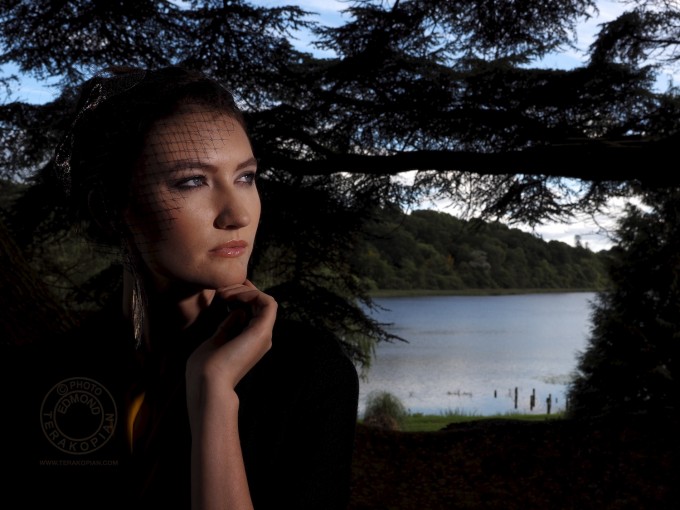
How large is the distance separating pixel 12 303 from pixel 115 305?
2.08m

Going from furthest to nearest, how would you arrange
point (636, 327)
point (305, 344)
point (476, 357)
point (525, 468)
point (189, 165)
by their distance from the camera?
point (476, 357), point (636, 327), point (525, 468), point (305, 344), point (189, 165)

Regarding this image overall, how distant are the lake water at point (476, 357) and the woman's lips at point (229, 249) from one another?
880cm

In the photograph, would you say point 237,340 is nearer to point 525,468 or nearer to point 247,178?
point 247,178

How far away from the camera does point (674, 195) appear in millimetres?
8562

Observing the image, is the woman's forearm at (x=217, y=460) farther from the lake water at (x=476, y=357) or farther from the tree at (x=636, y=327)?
the tree at (x=636, y=327)

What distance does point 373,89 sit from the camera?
270 inches

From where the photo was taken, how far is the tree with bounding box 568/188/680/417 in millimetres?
13906

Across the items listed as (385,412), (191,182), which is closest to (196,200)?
(191,182)

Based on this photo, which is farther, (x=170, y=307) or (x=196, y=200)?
(x=170, y=307)

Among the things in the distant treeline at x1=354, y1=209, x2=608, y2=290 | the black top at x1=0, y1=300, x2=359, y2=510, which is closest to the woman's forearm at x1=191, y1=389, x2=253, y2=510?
the black top at x1=0, y1=300, x2=359, y2=510

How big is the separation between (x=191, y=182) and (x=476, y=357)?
80.7m

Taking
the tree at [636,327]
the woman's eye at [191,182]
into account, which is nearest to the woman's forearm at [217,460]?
the woman's eye at [191,182]

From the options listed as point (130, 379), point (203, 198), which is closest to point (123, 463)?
point (130, 379)

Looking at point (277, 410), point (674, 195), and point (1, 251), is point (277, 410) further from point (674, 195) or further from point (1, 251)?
point (674, 195)
